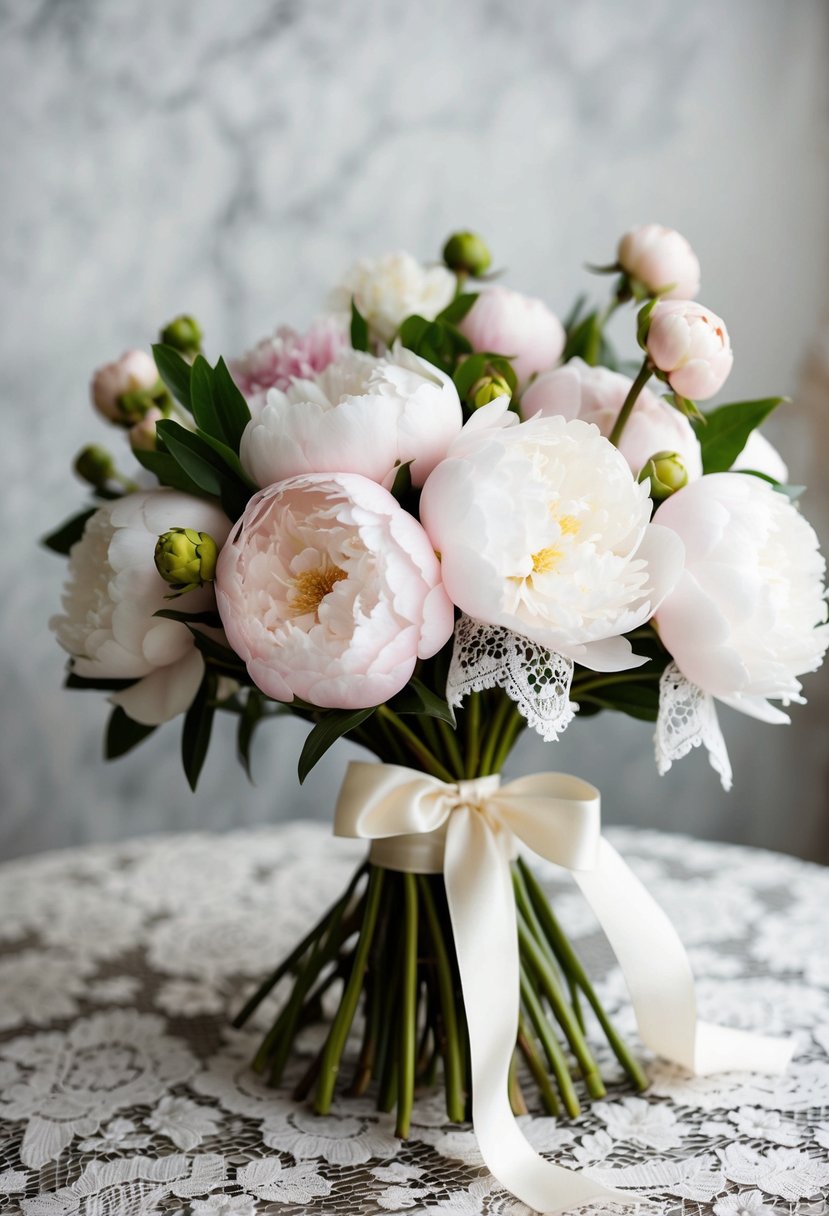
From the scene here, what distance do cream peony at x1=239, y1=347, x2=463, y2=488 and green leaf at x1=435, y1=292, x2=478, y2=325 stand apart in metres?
0.16

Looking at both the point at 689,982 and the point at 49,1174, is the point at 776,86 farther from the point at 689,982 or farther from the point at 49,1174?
the point at 49,1174

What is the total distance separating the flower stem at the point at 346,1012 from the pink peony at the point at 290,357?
360mm

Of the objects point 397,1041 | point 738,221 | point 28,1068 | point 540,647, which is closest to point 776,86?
point 738,221

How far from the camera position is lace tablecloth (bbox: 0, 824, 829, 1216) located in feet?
2.25

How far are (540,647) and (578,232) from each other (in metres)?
1.40

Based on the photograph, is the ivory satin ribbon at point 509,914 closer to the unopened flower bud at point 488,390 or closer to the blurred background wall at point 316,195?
the unopened flower bud at point 488,390

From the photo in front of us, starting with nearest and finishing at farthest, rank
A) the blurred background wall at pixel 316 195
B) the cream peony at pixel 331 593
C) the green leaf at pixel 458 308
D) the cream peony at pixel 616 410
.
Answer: the cream peony at pixel 331 593
the cream peony at pixel 616 410
the green leaf at pixel 458 308
the blurred background wall at pixel 316 195

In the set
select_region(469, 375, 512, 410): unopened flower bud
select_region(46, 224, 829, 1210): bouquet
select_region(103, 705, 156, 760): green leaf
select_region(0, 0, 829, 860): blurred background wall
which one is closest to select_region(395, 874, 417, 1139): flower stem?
select_region(46, 224, 829, 1210): bouquet

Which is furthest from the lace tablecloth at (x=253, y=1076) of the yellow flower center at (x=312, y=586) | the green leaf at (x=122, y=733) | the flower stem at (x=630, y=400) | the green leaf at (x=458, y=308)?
the green leaf at (x=458, y=308)

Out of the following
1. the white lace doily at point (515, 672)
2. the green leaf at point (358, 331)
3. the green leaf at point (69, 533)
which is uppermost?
the green leaf at point (358, 331)

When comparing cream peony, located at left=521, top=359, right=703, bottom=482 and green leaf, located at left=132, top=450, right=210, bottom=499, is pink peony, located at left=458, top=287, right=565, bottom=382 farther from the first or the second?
green leaf, located at left=132, top=450, right=210, bottom=499

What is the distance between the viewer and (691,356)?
0.66 meters

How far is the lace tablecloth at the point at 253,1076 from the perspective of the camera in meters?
0.69

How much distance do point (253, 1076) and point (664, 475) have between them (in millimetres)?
538
